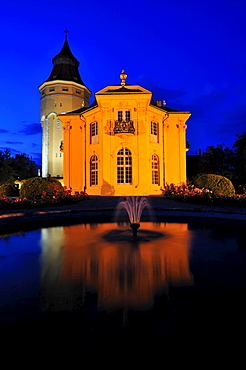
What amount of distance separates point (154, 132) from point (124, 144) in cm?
425

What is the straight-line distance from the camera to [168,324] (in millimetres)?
2010

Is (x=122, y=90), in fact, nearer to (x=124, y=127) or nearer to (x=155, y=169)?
(x=124, y=127)

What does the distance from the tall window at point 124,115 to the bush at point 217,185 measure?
33.1 ft

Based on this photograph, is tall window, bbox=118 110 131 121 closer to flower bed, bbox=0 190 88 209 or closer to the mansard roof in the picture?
the mansard roof

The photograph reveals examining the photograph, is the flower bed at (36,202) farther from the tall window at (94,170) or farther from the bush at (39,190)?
the tall window at (94,170)

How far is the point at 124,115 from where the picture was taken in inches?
876

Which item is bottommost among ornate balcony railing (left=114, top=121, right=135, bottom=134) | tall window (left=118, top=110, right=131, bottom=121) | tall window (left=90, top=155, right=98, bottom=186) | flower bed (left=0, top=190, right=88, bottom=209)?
flower bed (left=0, top=190, right=88, bottom=209)

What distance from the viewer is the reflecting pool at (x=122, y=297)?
1792 millimetres

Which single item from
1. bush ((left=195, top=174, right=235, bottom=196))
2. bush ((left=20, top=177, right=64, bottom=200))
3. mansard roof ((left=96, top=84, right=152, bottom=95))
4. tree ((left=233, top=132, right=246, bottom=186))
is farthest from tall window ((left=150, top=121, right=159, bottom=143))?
bush ((left=20, top=177, right=64, bottom=200))

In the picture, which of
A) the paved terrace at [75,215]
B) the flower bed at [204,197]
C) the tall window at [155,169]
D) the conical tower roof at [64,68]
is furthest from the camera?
the conical tower roof at [64,68]

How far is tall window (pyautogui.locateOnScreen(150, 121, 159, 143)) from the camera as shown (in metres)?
23.8

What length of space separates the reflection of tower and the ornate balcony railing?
88.5 ft

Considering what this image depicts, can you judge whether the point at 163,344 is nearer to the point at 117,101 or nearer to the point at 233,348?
the point at 233,348

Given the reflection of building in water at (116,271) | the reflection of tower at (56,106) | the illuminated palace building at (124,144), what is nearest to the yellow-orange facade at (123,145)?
the illuminated palace building at (124,144)
